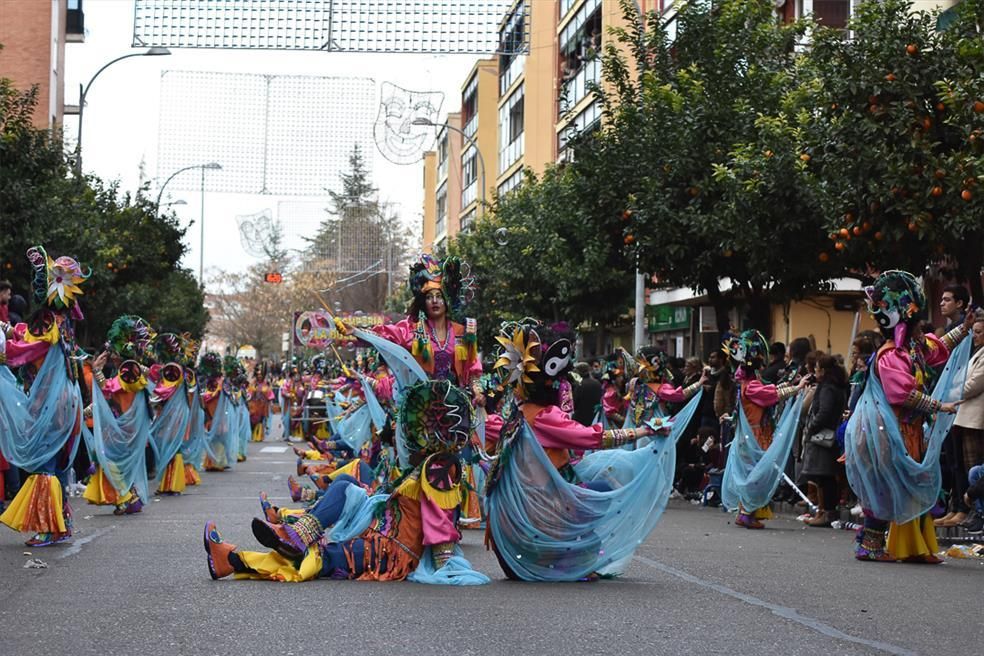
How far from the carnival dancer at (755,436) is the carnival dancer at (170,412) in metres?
6.33

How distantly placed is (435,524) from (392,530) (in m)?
0.33

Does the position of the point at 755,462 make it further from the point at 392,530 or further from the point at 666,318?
the point at 666,318

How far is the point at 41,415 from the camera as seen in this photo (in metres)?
12.7

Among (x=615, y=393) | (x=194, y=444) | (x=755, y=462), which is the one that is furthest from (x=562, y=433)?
(x=194, y=444)

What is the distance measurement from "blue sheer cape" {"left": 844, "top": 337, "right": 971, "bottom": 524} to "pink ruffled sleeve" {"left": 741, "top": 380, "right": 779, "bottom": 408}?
4.07m

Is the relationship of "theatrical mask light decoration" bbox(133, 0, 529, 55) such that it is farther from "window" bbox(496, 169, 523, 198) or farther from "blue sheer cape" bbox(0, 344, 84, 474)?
"window" bbox(496, 169, 523, 198)

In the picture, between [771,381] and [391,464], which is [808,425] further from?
[391,464]

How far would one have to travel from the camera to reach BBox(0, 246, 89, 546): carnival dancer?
12.3 metres

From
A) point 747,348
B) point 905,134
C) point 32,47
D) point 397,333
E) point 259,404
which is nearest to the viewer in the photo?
point 397,333

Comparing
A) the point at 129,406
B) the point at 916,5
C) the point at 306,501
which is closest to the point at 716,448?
the point at 306,501

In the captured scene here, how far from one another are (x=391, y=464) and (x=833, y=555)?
13.2ft

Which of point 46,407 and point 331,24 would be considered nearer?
point 46,407

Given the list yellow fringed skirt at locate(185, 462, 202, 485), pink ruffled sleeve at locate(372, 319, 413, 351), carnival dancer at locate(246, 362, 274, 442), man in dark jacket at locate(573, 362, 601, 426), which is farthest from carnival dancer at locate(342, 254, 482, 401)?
carnival dancer at locate(246, 362, 274, 442)

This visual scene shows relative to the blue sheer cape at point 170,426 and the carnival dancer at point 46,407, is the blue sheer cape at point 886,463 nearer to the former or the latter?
the carnival dancer at point 46,407
